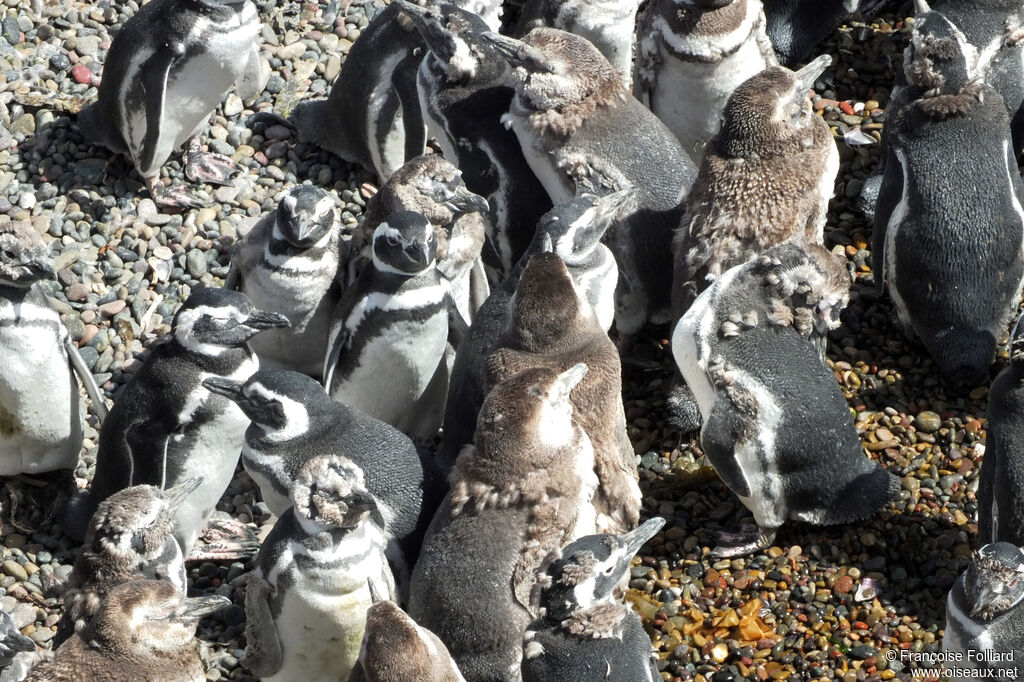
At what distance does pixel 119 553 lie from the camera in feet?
16.7

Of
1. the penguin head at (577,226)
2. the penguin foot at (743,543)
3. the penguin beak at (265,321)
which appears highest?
the penguin head at (577,226)

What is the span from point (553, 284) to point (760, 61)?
2393 millimetres

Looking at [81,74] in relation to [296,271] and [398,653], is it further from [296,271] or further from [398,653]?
[398,653]

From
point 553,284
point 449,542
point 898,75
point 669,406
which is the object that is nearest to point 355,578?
point 449,542

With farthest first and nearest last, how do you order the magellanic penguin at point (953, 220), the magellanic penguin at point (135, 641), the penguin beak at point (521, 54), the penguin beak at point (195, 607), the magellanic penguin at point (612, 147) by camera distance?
the penguin beak at point (521, 54), the magellanic penguin at point (612, 147), the magellanic penguin at point (953, 220), the penguin beak at point (195, 607), the magellanic penguin at point (135, 641)

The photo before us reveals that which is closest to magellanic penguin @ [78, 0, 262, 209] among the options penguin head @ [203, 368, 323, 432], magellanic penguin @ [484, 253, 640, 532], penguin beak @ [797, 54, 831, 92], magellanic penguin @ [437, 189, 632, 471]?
magellanic penguin @ [437, 189, 632, 471]

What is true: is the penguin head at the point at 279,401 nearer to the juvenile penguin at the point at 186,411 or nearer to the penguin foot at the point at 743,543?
the juvenile penguin at the point at 186,411

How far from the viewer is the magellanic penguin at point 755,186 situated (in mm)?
6191

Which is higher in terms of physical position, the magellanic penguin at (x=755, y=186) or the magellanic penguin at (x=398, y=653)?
the magellanic penguin at (x=755, y=186)

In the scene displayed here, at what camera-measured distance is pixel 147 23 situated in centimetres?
742

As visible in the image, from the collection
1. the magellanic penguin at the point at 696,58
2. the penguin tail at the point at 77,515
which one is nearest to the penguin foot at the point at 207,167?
the penguin tail at the point at 77,515

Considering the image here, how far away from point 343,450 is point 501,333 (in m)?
0.86

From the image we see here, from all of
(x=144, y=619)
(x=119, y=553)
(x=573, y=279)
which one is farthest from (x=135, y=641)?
(x=573, y=279)

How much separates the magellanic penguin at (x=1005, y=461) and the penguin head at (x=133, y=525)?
3.04 meters
